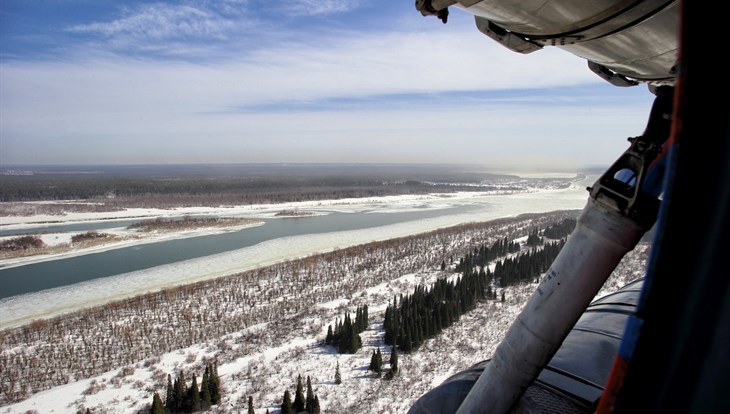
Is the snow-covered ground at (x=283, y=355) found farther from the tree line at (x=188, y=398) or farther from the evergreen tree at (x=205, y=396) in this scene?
the tree line at (x=188, y=398)

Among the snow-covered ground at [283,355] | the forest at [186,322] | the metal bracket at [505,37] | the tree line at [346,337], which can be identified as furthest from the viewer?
the tree line at [346,337]

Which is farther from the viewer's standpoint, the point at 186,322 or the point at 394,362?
the point at 186,322

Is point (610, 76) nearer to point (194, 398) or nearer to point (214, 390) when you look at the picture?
point (194, 398)

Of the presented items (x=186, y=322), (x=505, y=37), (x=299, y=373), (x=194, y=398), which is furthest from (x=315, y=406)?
(x=505, y=37)

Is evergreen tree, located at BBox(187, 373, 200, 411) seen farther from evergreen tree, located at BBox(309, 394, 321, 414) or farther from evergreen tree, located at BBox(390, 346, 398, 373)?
evergreen tree, located at BBox(390, 346, 398, 373)

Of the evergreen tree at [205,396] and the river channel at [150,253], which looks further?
the river channel at [150,253]

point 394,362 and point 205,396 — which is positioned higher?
point 394,362

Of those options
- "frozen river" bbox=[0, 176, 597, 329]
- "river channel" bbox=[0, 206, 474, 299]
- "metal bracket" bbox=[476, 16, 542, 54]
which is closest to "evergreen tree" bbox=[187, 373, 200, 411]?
"frozen river" bbox=[0, 176, 597, 329]

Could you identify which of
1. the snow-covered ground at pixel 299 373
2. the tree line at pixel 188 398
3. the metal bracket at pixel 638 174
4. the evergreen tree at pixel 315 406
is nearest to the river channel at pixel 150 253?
the snow-covered ground at pixel 299 373

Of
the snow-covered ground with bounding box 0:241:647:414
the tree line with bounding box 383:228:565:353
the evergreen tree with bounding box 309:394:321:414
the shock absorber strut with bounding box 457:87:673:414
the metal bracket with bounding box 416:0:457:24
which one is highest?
the metal bracket with bounding box 416:0:457:24

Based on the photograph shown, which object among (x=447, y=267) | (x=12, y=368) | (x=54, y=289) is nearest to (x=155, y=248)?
(x=54, y=289)

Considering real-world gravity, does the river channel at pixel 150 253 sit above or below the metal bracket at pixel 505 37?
below
